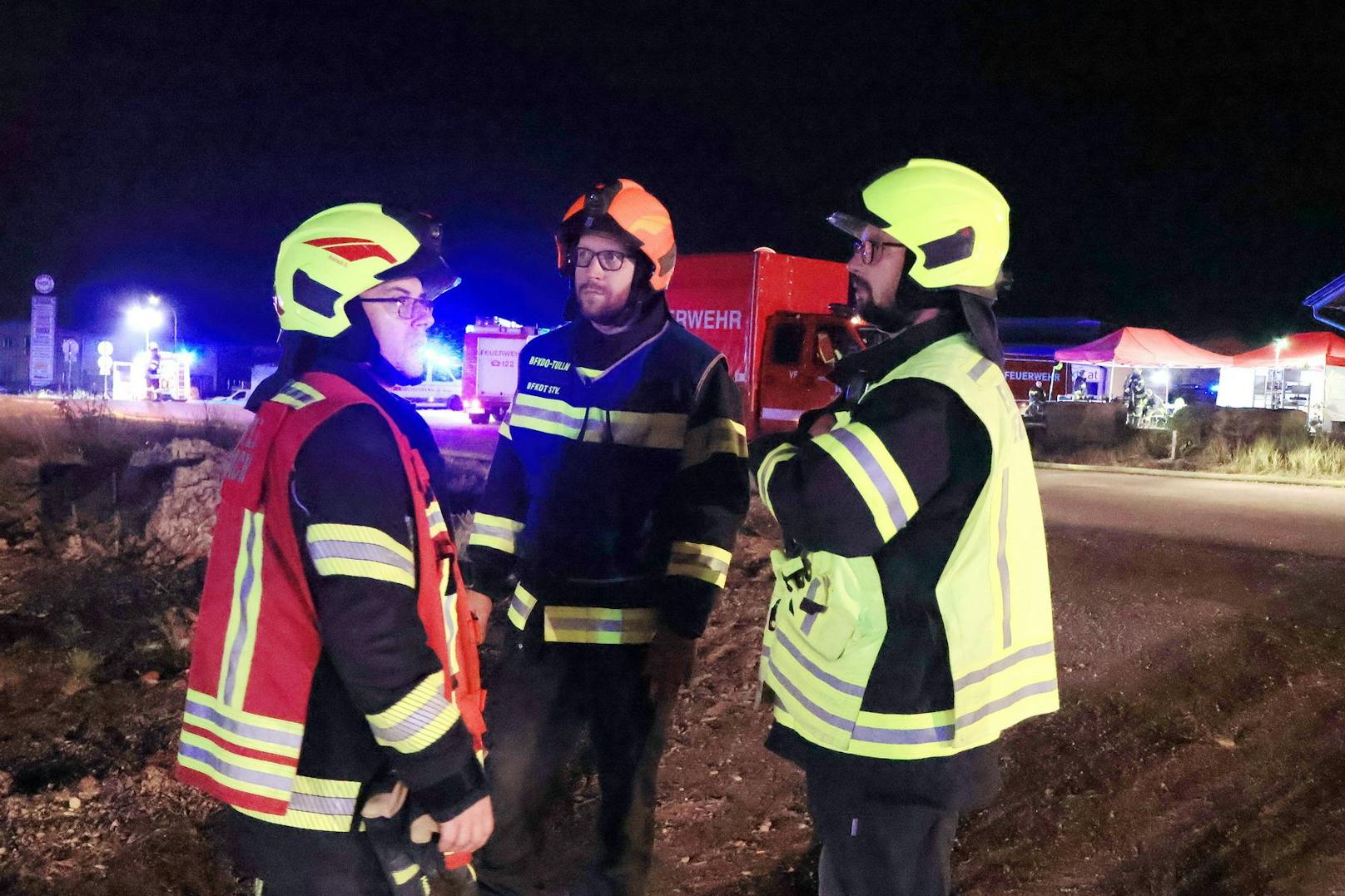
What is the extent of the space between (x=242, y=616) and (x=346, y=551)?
26cm

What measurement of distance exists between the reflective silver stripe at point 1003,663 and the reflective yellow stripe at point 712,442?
40.8 inches

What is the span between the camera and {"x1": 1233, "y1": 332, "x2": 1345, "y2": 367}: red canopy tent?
812 inches

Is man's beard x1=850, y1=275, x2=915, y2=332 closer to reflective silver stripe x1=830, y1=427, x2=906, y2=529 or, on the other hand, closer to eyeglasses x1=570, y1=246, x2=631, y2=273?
reflective silver stripe x1=830, y1=427, x2=906, y2=529

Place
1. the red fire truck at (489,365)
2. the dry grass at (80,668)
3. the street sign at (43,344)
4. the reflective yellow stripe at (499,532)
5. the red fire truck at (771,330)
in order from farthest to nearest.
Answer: the street sign at (43,344) → the red fire truck at (489,365) → the red fire truck at (771,330) → the dry grass at (80,668) → the reflective yellow stripe at (499,532)

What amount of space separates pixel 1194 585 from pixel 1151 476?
934cm

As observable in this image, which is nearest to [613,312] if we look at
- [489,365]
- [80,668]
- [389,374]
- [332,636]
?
[389,374]

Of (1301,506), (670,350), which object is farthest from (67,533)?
(1301,506)

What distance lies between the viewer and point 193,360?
146ft

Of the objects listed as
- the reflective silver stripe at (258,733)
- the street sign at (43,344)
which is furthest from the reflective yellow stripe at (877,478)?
the street sign at (43,344)

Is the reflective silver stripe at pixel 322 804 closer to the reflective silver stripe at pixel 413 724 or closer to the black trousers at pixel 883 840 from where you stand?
the reflective silver stripe at pixel 413 724

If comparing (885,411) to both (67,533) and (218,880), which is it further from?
(67,533)

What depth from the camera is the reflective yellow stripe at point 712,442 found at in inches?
114

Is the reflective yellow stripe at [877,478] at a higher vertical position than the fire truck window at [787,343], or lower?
lower

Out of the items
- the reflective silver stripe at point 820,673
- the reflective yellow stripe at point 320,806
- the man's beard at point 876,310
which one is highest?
the man's beard at point 876,310
